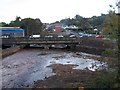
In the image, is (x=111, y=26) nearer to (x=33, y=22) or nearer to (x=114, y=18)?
(x=114, y=18)

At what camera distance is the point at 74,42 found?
6850 cm

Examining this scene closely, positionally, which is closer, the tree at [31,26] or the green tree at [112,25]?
the green tree at [112,25]

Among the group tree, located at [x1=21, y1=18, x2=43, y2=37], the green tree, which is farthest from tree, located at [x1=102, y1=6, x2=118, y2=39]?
tree, located at [x1=21, y1=18, x2=43, y2=37]

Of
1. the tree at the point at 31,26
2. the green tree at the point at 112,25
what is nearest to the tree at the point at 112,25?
the green tree at the point at 112,25

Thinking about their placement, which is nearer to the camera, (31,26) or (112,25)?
(112,25)

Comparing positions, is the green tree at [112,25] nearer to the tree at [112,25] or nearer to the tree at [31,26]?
the tree at [112,25]

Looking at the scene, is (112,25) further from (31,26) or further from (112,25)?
(31,26)

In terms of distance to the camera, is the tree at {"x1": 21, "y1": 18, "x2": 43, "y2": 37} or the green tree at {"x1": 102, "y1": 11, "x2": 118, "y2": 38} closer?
the green tree at {"x1": 102, "y1": 11, "x2": 118, "y2": 38}

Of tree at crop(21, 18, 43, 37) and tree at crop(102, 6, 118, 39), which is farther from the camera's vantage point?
tree at crop(21, 18, 43, 37)

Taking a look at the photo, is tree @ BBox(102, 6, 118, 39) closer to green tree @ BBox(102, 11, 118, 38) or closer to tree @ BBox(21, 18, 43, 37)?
green tree @ BBox(102, 11, 118, 38)

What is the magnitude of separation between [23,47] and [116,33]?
192ft

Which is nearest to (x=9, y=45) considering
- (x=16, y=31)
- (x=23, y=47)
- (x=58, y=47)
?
(x=23, y=47)

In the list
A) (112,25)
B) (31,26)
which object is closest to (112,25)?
(112,25)

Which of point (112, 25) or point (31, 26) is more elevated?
point (112, 25)
